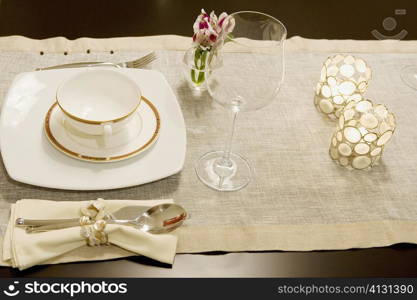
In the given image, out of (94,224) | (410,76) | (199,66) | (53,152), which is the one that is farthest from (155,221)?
(410,76)

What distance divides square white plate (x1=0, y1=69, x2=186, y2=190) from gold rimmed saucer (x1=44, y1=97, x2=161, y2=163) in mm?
11

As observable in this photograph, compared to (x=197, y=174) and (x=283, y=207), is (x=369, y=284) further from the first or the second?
(x=197, y=174)

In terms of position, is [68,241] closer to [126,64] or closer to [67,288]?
[67,288]

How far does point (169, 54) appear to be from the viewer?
1.07m

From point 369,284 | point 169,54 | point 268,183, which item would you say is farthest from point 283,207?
point 169,54

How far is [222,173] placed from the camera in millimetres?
861

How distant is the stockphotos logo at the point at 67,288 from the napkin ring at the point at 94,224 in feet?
0.19

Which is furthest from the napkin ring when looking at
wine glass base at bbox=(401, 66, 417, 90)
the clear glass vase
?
wine glass base at bbox=(401, 66, 417, 90)

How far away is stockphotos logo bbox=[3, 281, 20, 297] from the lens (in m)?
0.69

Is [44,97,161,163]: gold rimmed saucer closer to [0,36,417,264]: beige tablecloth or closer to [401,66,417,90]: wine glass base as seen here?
[0,36,417,264]: beige tablecloth

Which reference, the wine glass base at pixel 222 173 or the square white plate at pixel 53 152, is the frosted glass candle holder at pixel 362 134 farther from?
the square white plate at pixel 53 152

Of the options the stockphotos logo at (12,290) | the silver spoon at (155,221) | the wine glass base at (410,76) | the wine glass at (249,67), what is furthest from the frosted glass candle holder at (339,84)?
the stockphotos logo at (12,290)

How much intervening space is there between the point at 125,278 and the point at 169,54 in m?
0.52

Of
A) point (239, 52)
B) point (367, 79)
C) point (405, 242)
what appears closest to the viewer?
point (239, 52)
